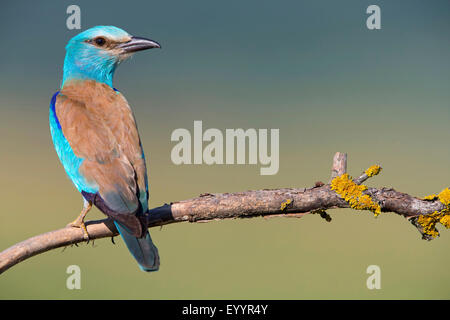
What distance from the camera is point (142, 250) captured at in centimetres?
366

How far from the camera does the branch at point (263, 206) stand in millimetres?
3811

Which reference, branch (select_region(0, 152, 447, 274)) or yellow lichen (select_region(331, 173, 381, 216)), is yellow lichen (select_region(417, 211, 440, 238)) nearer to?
branch (select_region(0, 152, 447, 274))

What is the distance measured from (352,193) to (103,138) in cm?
157

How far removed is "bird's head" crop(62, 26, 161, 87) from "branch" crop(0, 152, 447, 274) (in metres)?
1.27

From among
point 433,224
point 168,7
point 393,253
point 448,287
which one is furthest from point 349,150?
point 168,7

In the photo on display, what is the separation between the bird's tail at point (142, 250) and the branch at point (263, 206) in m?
0.14

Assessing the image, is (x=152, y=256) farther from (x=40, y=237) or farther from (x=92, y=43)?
(x=92, y=43)

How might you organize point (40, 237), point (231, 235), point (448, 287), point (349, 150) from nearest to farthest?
point (40, 237) < point (448, 287) < point (231, 235) < point (349, 150)

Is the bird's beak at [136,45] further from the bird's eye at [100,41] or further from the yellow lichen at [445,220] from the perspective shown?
the yellow lichen at [445,220]

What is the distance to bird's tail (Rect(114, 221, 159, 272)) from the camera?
3.65m

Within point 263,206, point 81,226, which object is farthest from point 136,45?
point 263,206

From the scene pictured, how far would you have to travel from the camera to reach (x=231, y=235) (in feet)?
28.7

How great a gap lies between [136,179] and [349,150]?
680 centimetres

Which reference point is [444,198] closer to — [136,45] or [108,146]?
[108,146]
